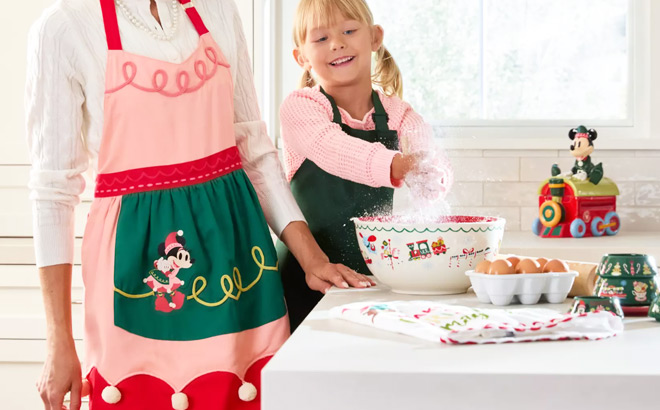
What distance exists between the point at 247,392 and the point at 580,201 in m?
1.42

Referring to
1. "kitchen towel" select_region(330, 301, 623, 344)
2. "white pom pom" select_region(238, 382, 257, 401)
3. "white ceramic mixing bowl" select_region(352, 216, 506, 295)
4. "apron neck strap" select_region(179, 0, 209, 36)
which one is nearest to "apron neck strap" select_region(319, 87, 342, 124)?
"apron neck strap" select_region(179, 0, 209, 36)

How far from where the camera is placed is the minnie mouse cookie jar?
2.33 metres

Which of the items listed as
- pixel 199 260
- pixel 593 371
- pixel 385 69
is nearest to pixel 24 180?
pixel 385 69

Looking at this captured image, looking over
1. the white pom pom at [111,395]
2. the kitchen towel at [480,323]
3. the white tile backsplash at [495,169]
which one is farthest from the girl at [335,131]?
the white tile backsplash at [495,169]

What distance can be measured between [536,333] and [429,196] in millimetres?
604

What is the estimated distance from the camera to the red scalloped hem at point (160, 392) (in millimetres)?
1218

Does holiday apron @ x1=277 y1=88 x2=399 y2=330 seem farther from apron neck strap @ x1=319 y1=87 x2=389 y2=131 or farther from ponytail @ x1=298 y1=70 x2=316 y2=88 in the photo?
ponytail @ x1=298 y1=70 x2=316 y2=88

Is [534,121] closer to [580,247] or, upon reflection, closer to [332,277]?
[580,247]

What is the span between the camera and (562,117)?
107 inches

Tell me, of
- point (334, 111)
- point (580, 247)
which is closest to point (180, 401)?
point (334, 111)

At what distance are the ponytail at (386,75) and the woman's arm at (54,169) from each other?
0.86 m

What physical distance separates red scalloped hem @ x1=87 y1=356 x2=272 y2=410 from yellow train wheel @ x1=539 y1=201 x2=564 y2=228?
1.38 meters

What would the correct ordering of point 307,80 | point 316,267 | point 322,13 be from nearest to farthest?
point 316,267, point 322,13, point 307,80

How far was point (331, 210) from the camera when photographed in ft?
5.32
